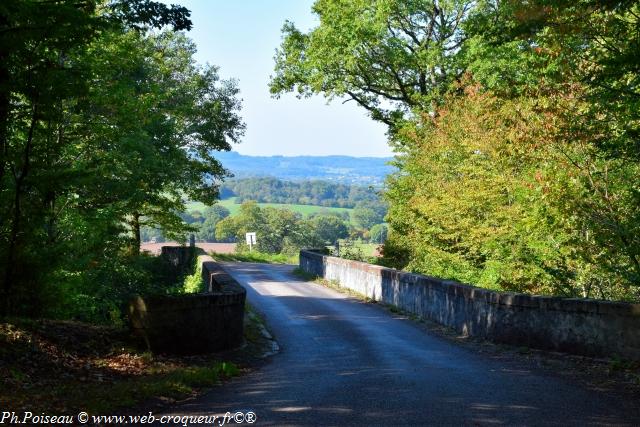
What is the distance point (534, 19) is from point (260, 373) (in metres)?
6.23

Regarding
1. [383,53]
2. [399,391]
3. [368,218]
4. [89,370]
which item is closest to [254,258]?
[383,53]

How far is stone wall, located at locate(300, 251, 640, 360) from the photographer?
974cm

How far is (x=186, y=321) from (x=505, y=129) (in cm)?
1245

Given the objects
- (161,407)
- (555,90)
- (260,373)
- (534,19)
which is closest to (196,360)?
(260,373)

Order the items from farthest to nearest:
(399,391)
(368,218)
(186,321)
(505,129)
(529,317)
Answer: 1. (368,218)
2. (505,129)
3. (529,317)
4. (186,321)
5. (399,391)

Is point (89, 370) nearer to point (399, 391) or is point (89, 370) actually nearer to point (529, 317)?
point (399, 391)

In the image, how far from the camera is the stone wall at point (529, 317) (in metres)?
9.74

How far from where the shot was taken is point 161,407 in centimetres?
733

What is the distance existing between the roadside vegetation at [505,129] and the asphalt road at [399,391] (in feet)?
9.80

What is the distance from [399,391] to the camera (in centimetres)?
793

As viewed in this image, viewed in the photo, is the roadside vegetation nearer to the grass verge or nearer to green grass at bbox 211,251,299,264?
the grass verge

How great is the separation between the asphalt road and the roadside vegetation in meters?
2.99

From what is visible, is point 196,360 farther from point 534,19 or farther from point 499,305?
point 534,19

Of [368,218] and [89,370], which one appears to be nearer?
[89,370]
